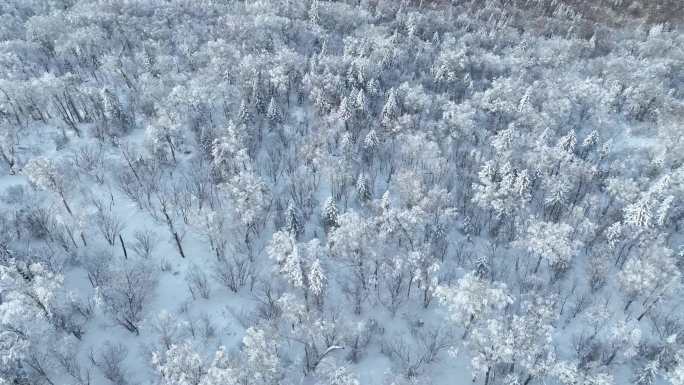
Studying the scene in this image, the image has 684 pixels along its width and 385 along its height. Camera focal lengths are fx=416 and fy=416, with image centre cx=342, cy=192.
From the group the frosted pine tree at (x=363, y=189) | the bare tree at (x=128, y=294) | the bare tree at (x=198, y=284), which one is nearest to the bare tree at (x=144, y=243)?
the bare tree at (x=128, y=294)

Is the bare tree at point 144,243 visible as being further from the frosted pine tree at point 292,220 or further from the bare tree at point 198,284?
the frosted pine tree at point 292,220

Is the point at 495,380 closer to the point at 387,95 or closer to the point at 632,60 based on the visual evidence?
the point at 387,95

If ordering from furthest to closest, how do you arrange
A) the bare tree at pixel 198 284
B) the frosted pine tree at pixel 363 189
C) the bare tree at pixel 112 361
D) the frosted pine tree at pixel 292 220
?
the frosted pine tree at pixel 363 189 < the frosted pine tree at pixel 292 220 < the bare tree at pixel 198 284 < the bare tree at pixel 112 361

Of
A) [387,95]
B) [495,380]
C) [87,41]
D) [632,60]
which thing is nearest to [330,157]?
[387,95]

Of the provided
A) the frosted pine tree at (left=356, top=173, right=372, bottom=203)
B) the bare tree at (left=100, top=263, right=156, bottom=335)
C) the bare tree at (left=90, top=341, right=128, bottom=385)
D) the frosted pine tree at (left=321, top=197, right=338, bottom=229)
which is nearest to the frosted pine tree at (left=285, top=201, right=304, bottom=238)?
the frosted pine tree at (left=321, top=197, right=338, bottom=229)

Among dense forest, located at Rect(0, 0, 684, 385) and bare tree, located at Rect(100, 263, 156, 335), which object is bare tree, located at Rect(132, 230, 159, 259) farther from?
bare tree, located at Rect(100, 263, 156, 335)

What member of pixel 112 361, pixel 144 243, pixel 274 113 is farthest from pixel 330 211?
pixel 112 361

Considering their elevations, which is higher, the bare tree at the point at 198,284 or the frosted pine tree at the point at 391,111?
the frosted pine tree at the point at 391,111

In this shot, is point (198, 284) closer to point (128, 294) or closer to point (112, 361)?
point (128, 294)
